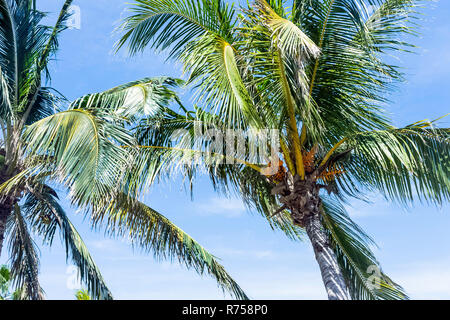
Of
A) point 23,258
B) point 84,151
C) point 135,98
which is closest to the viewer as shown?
point 84,151

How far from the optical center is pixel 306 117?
5.62 meters

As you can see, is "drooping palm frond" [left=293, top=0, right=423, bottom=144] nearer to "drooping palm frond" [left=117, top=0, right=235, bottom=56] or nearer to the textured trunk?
"drooping palm frond" [left=117, top=0, right=235, bottom=56]

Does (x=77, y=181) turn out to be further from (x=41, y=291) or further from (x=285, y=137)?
(x=41, y=291)

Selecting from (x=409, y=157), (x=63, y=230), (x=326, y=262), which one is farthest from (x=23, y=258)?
(x=409, y=157)

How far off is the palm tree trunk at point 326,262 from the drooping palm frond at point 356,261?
136cm

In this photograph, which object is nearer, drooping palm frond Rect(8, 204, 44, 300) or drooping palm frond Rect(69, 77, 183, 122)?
drooping palm frond Rect(69, 77, 183, 122)

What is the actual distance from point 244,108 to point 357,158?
226 cm

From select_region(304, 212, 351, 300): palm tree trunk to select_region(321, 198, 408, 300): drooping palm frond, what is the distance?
4.46 ft

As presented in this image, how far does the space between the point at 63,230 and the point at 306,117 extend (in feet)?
17.4

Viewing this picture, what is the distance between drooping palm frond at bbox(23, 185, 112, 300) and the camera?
26.2 feet

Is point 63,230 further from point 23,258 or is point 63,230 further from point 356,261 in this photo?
point 356,261

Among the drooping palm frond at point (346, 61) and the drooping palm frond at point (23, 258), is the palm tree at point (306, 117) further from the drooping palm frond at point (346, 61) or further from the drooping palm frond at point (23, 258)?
the drooping palm frond at point (23, 258)

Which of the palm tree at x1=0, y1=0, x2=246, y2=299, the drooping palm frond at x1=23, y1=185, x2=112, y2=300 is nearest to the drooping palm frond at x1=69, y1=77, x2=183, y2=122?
the palm tree at x1=0, y1=0, x2=246, y2=299

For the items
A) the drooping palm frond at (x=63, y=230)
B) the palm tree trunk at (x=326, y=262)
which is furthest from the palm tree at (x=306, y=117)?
the drooping palm frond at (x=63, y=230)
